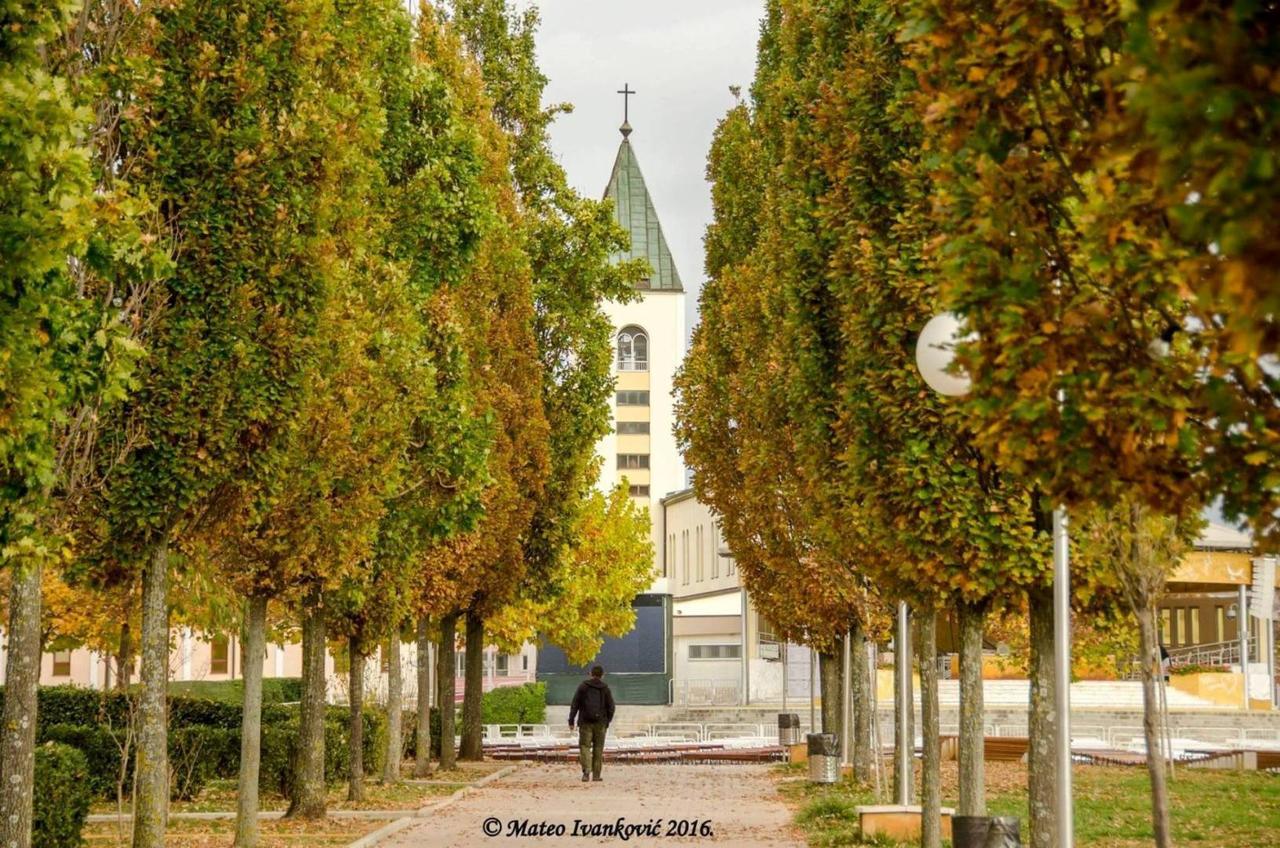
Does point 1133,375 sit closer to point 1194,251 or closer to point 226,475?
point 1194,251

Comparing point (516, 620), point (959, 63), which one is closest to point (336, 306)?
point (959, 63)

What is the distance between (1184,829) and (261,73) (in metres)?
13.0

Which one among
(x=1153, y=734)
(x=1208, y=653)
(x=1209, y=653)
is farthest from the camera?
(x=1208, y=653)

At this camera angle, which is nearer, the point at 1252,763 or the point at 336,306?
the point at 336,306

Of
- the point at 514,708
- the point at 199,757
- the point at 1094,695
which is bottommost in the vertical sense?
the point at 514,708

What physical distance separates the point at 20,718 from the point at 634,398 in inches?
3616

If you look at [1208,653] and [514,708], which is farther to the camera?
[1208,653]

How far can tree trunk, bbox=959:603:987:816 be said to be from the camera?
44.6 feet

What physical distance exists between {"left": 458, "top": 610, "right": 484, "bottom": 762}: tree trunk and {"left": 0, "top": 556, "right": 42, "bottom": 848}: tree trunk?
74.2ft

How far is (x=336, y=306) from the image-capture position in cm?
1537

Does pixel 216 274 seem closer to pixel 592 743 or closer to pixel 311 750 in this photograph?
pixel 311 750

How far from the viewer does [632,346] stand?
102688 mm

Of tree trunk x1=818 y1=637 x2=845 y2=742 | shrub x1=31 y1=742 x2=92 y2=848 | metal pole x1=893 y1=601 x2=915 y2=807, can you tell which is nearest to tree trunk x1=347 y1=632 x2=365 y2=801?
metal pole x1=893 y1=601 x2=915 y2=807

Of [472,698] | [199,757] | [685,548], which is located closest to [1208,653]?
[685,548]
